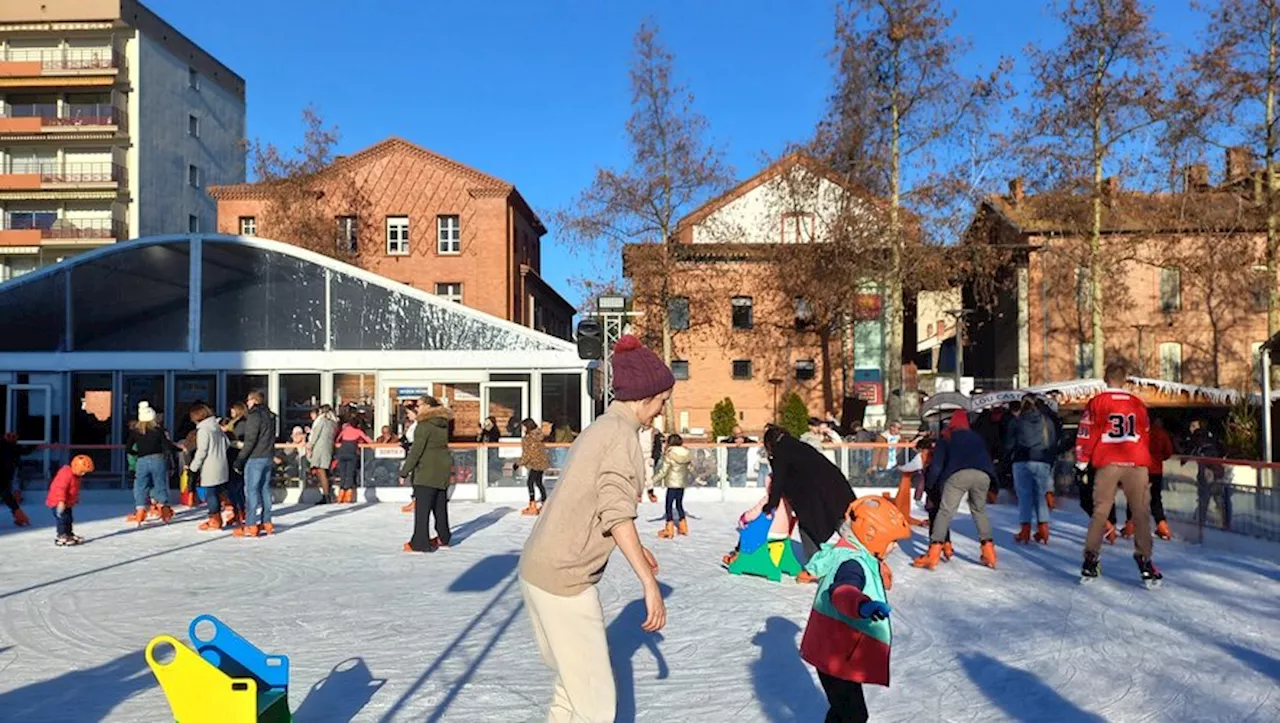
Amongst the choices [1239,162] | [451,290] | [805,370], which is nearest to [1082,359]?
[805,370]

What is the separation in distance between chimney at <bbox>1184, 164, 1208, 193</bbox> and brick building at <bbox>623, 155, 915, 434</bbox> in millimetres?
10030

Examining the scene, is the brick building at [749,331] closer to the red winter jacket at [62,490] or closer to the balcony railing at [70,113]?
the red winter jacket at [62,490]

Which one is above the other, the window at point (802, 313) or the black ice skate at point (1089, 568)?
the window at point (802, 313)

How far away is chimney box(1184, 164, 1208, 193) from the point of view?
24828mm

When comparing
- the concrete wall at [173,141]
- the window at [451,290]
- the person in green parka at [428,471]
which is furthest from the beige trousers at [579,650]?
the concrete wall at [173,141]

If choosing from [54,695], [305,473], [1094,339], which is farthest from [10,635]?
[1094,339]

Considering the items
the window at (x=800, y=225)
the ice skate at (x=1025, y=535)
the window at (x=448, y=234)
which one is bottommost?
the ice skate at (x=1025, y=535)

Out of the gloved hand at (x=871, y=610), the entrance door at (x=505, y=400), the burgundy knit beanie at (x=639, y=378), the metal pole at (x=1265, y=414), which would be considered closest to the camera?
the burgundy knit beanie at (x=639, y=378)

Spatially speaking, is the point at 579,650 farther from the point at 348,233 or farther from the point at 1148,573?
the point at 348,233

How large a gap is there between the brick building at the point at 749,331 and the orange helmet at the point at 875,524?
27.3 meters

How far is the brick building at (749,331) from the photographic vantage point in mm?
34844

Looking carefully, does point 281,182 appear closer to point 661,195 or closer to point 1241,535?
point 661,195

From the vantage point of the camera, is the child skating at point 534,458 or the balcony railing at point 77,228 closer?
the child skating at point 534,458

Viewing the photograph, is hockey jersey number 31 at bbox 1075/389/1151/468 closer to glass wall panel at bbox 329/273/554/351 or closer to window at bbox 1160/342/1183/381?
glass wall panel at bbox 329/273/554/351
